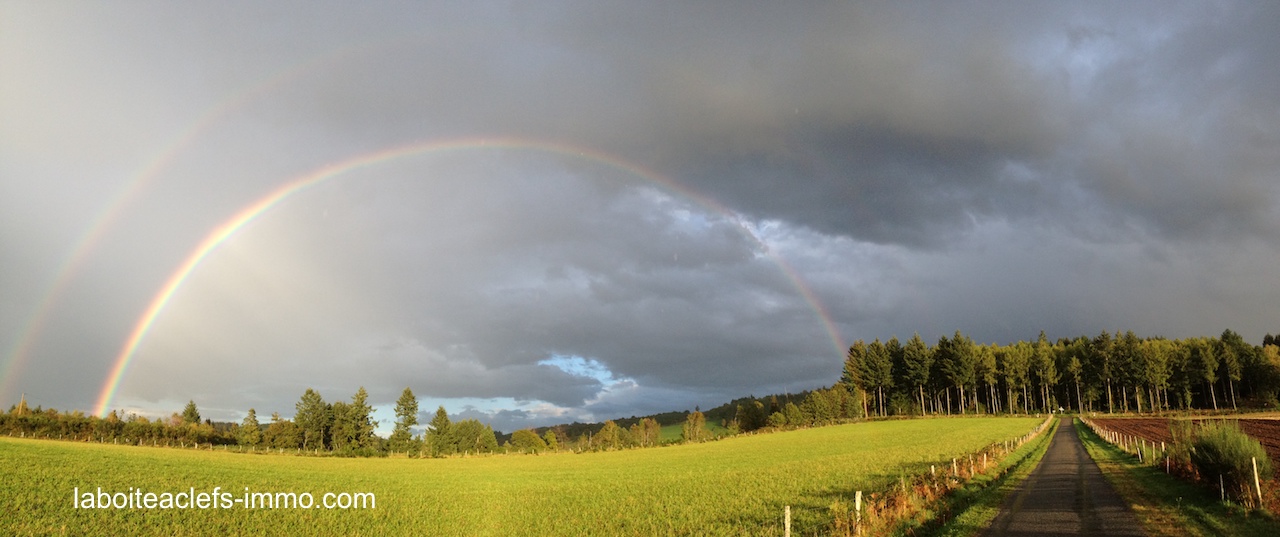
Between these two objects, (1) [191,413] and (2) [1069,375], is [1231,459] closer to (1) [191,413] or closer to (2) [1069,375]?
(2) [1069,375]

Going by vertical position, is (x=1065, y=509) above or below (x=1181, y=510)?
above

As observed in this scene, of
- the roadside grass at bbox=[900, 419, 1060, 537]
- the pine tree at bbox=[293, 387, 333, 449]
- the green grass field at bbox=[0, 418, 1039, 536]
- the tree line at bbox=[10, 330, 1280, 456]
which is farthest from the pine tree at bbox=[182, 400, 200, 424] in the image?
the roadside grass at bbox=[900, 419, 1060, 537]

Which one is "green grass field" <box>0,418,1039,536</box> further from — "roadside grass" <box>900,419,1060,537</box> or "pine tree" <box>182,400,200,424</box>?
"pine tree" <box>182,400,200,424</box>

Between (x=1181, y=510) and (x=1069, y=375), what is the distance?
537 ft

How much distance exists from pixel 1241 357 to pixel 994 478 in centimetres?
16580

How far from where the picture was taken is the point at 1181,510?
22047 mm

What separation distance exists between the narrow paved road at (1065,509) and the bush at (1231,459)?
140 inches

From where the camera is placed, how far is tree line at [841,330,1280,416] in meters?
143

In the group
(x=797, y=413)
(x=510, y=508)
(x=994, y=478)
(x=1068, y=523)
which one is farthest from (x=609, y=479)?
(x=797, y=413)

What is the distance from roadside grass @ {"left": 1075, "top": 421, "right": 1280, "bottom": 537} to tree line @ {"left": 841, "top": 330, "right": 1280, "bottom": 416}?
12364 cm

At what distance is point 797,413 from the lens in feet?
537

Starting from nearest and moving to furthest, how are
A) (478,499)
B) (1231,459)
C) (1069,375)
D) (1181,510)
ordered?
1. (1181,510)
2. (1231,459)
3. (478,499)
4. (1069,375)

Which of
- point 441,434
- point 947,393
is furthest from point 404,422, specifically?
point 947,393

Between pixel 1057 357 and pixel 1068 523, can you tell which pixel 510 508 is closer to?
pixel 1068 523
